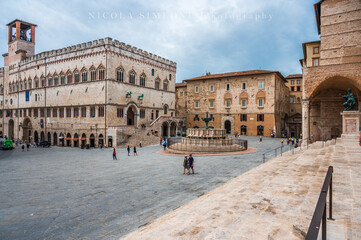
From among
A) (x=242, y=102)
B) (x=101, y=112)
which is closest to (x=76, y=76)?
(x=101, y=112)

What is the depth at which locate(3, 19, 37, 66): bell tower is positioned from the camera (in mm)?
51188

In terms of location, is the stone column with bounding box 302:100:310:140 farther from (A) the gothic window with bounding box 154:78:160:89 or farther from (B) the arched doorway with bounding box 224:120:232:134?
(A) the gothic window with bounding box 154:78:160:89

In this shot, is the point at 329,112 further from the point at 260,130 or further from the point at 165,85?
the point at 165,85

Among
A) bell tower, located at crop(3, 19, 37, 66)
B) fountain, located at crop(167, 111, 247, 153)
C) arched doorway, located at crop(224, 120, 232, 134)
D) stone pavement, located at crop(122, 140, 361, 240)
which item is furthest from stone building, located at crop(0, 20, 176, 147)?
stone pavement, located at crop(122, 140, 361, 240)

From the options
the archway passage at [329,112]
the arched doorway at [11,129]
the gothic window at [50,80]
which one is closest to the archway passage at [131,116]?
the gothic window at [50,80]

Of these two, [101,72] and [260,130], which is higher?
[101,72]

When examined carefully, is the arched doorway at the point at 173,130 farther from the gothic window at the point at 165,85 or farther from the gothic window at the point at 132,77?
the gothic window at the point at 132,77

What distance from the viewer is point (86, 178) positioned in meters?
13.6

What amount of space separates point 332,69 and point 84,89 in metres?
35.4

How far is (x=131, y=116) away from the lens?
4200 centimetres

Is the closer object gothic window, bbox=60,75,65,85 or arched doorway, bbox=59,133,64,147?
arched doorway, bbox=59,133,64,147

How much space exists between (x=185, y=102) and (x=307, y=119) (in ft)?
114

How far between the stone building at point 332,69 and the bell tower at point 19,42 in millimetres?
56371

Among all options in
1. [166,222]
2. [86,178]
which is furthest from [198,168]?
[166,222]
